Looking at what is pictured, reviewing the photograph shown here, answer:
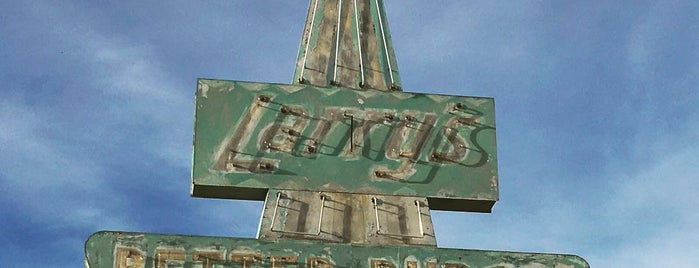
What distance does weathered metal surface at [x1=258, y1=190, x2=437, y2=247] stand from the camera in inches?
653

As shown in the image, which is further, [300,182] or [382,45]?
[382,45]

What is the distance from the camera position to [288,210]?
16.7 m

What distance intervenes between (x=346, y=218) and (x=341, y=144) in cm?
110

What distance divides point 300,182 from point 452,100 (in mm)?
2568

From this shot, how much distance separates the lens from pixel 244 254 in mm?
16031

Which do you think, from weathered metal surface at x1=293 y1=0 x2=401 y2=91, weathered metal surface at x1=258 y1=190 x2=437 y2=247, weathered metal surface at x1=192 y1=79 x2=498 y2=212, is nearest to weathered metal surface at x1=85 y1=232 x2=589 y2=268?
weathered metal surface at x1=258 y1=190 x2=437 y2=247

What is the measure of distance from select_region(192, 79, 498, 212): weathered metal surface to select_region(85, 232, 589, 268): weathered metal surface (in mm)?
1050

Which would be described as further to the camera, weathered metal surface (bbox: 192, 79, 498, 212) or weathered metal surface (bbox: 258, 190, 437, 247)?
weathered metal surface (bbox: 192, 79, 498, 212)

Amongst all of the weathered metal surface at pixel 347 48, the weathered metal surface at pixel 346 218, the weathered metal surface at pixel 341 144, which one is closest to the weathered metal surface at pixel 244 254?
the weathered metal surface at pixel 346 218

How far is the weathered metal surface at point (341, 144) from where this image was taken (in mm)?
17016

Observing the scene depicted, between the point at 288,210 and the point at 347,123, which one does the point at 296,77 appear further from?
the point at 288,210

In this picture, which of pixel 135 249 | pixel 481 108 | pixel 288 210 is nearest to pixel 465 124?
pixel 481 108

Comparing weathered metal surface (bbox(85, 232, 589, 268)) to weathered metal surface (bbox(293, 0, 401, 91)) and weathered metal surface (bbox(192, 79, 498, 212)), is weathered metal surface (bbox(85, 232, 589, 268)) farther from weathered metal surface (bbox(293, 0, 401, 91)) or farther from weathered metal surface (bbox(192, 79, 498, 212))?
weathered metal surface (bbox(293, 0, 401, 91))

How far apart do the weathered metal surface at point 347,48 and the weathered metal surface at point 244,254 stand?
2.72 meters
